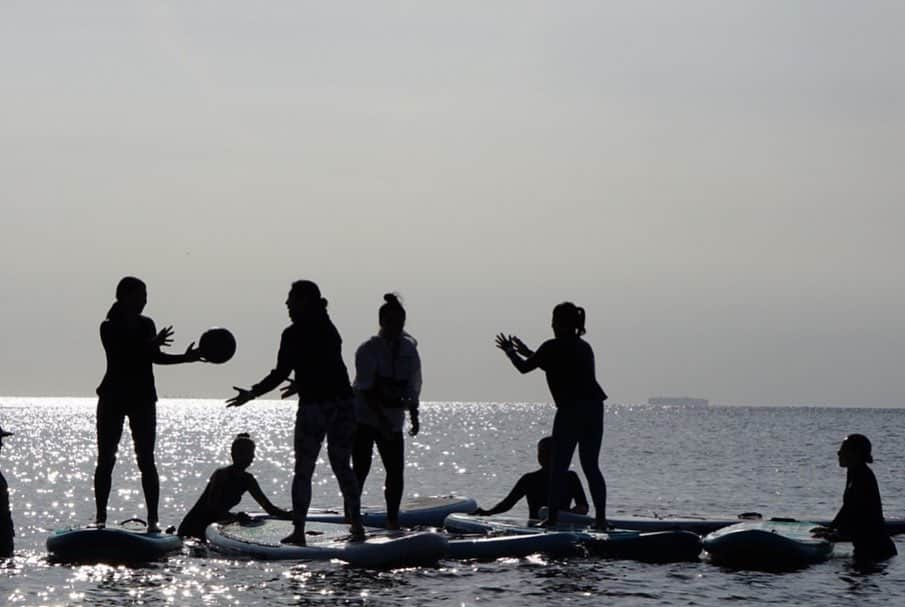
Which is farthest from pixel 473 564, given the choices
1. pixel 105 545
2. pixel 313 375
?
pixel 105 545

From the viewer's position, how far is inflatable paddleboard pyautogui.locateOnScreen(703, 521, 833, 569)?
17.4m

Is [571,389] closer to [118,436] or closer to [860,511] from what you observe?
[860,511]

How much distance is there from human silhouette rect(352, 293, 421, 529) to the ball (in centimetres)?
151

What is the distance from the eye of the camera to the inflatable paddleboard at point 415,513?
20.7 meters

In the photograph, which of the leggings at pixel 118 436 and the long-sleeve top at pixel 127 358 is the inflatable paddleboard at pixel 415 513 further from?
the long-sleeve top at pixel 127 358

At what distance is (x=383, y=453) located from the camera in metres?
16.6

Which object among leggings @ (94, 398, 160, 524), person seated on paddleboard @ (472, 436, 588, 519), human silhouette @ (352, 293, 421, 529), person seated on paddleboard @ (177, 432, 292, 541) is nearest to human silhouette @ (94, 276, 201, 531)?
leggings @ (94, 398, 160, 524)

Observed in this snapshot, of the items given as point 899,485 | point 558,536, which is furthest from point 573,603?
point 899,485

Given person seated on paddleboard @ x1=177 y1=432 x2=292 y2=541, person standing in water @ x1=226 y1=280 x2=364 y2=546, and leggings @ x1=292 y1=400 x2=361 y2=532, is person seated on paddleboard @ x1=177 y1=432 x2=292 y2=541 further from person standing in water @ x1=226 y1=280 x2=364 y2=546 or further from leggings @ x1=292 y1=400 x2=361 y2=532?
person standing in water @ x1=226 y1=280 x2=364 y2=546

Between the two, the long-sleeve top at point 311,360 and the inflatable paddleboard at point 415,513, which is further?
the inflatable paddleboard at point 415,513

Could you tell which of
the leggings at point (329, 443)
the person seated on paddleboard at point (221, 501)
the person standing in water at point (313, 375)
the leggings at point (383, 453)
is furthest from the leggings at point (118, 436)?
the leggings at point (383, 453)

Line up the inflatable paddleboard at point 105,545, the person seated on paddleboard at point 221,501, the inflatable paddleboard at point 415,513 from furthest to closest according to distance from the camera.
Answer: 1. the inflatable paddleboard at point 415,513
2. the person seated on paddleboard at point 221,501
3. the inflatable paddleboard at point 105,545

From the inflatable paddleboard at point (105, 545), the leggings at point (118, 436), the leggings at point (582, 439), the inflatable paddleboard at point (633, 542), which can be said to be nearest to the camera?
the inflatable paddleboard at point (105, 545)

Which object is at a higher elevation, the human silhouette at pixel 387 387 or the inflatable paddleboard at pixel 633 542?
the human silhouette at pixel 387 387
